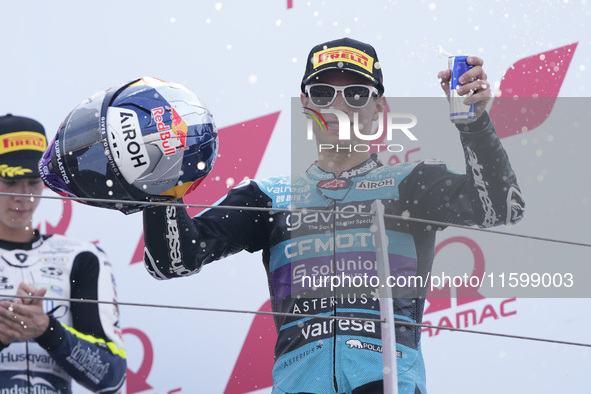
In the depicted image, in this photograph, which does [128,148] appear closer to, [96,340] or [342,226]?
[342,226]

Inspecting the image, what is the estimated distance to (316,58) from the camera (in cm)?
185

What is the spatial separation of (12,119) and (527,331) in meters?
1.71

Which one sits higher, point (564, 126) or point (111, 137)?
point (564, 126)

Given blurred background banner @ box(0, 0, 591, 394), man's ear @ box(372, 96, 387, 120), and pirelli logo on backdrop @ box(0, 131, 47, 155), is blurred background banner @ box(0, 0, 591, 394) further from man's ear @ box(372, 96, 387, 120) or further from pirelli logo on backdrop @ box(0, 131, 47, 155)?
man's ear @ box(372, 96, 387, 120)

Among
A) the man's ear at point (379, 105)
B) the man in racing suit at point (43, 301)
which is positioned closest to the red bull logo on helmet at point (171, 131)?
the man's ear at point (379, 105)

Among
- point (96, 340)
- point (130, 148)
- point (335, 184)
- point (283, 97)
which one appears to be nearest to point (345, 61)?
point (335, 184)

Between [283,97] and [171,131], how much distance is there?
3.77 feet

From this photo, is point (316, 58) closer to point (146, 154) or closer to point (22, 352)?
point (146, 154)

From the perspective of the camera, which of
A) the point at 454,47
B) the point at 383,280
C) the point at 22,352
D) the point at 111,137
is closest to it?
the point at 383,280

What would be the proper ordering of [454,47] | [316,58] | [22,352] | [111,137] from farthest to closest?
[454,47] < [22,352] < [316,58] < [111,137]

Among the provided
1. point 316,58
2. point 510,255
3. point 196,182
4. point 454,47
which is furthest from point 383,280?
point 454,47

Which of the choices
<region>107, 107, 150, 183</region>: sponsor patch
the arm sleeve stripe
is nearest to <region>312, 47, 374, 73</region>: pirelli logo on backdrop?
<region>107, 107, 150, 183</region>: sponsor patch

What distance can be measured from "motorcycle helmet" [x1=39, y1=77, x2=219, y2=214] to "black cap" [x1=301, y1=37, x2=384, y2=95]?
35 centimetres

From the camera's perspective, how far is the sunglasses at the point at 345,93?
70.8 inches
